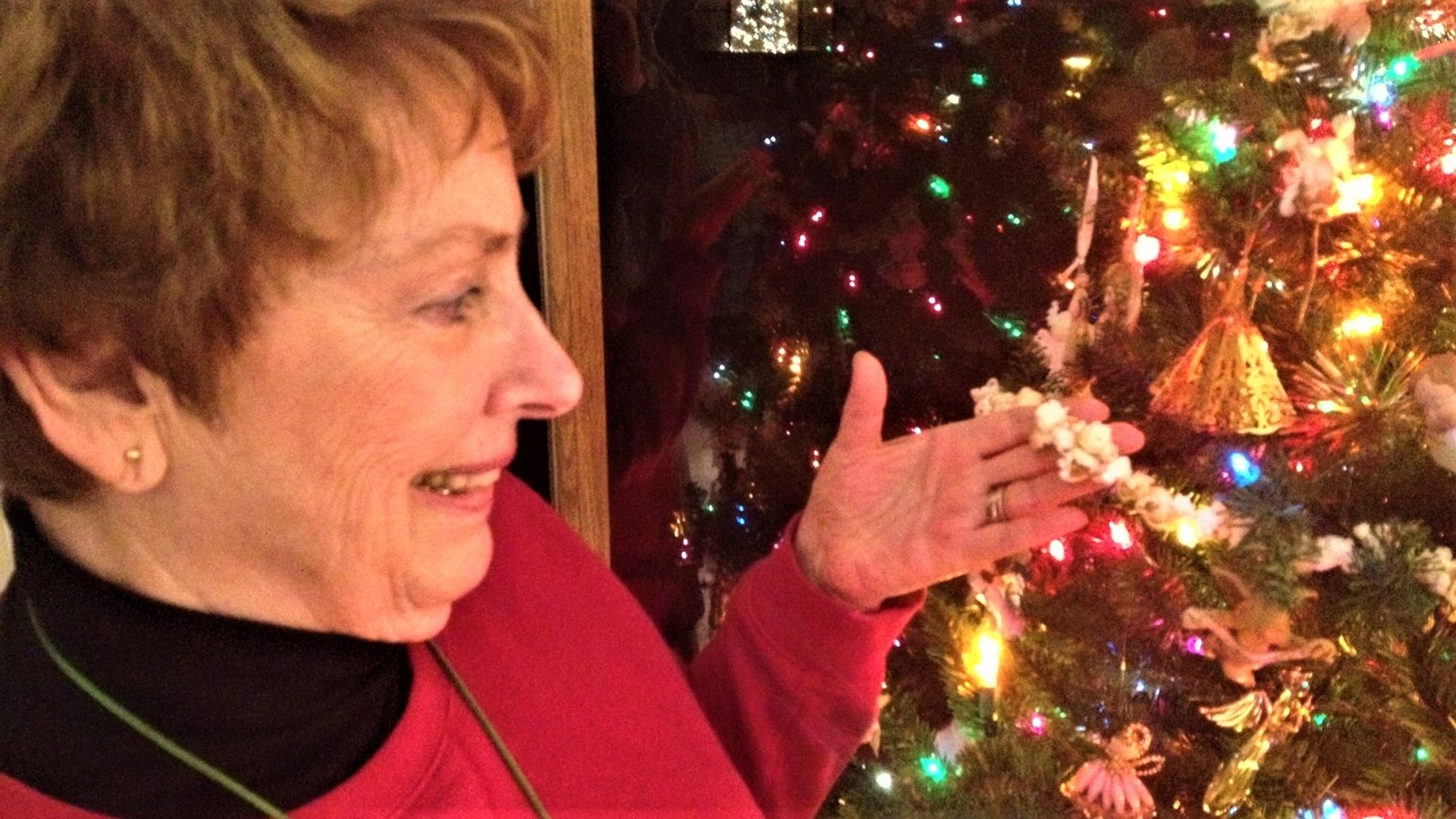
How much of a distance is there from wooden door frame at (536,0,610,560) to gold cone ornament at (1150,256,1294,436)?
69cm

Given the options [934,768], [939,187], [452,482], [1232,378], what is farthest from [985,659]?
[452,482]

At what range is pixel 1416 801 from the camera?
35.5 inches

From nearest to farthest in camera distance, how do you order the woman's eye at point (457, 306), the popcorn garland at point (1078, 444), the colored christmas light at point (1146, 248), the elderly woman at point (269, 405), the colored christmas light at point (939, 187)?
the elderly woman at point (269, 405) < the woman's eye at point (457, 306) < the popcorn garland at point (1078, 444) < the colored christmas light at point (1146, 248) < the colored christmas light at point (939, 187)

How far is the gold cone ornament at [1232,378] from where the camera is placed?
0.84 meters

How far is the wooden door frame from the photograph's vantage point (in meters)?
1.25

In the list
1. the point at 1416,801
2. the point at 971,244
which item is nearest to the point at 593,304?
the point at 971,244

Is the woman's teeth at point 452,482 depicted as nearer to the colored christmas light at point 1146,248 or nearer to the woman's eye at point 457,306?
the woman's eye at point 457,306

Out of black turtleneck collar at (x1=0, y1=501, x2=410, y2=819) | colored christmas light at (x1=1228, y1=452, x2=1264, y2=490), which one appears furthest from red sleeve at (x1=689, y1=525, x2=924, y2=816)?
black turtleneck collar at (x1=0, y1=501, x2=410, y2=819)

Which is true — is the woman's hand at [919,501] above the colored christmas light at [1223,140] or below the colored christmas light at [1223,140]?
below

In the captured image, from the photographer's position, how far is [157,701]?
64 centimetres

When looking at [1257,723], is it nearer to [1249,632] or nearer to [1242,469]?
[1249,632]

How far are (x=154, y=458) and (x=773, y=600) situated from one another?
52 centimetres

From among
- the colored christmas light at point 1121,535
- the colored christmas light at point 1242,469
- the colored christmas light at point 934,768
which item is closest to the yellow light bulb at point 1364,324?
the colored christmas light at point 1242,469

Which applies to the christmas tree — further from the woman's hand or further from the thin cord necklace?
the thin cord necklace
